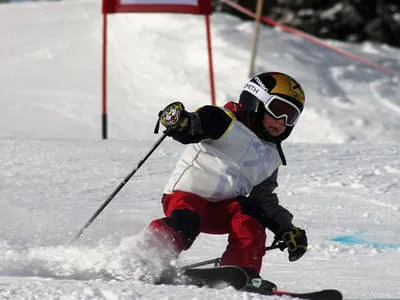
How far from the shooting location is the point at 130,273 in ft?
11.9

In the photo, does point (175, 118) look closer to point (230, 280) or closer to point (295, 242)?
point (230, 280)

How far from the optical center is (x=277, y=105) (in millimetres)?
4004

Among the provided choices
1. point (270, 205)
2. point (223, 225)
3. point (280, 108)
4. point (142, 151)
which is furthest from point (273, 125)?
point (142, 151)

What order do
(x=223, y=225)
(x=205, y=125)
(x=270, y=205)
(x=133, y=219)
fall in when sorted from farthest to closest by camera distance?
(x=133, y=219) → (x=270, y=205) → (x=223, y=225) → (x=205, y=125)

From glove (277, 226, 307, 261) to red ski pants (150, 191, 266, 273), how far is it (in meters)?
0.21

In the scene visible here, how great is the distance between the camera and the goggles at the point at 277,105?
13.1ft

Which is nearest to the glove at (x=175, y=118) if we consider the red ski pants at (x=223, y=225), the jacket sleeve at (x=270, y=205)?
the red ski pants at (x=223, y=225)

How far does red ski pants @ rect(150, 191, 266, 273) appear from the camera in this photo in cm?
374

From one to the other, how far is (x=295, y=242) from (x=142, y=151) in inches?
145

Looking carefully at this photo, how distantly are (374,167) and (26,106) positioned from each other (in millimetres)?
5251

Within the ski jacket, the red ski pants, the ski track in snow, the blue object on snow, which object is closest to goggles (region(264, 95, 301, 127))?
the ski jacket

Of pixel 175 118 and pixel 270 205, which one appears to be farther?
pixel 270 205

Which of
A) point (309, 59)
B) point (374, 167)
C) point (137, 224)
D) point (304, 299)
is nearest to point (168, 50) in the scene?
point (309, 59)

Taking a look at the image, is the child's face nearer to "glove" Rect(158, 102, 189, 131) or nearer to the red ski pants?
the red ski pants
